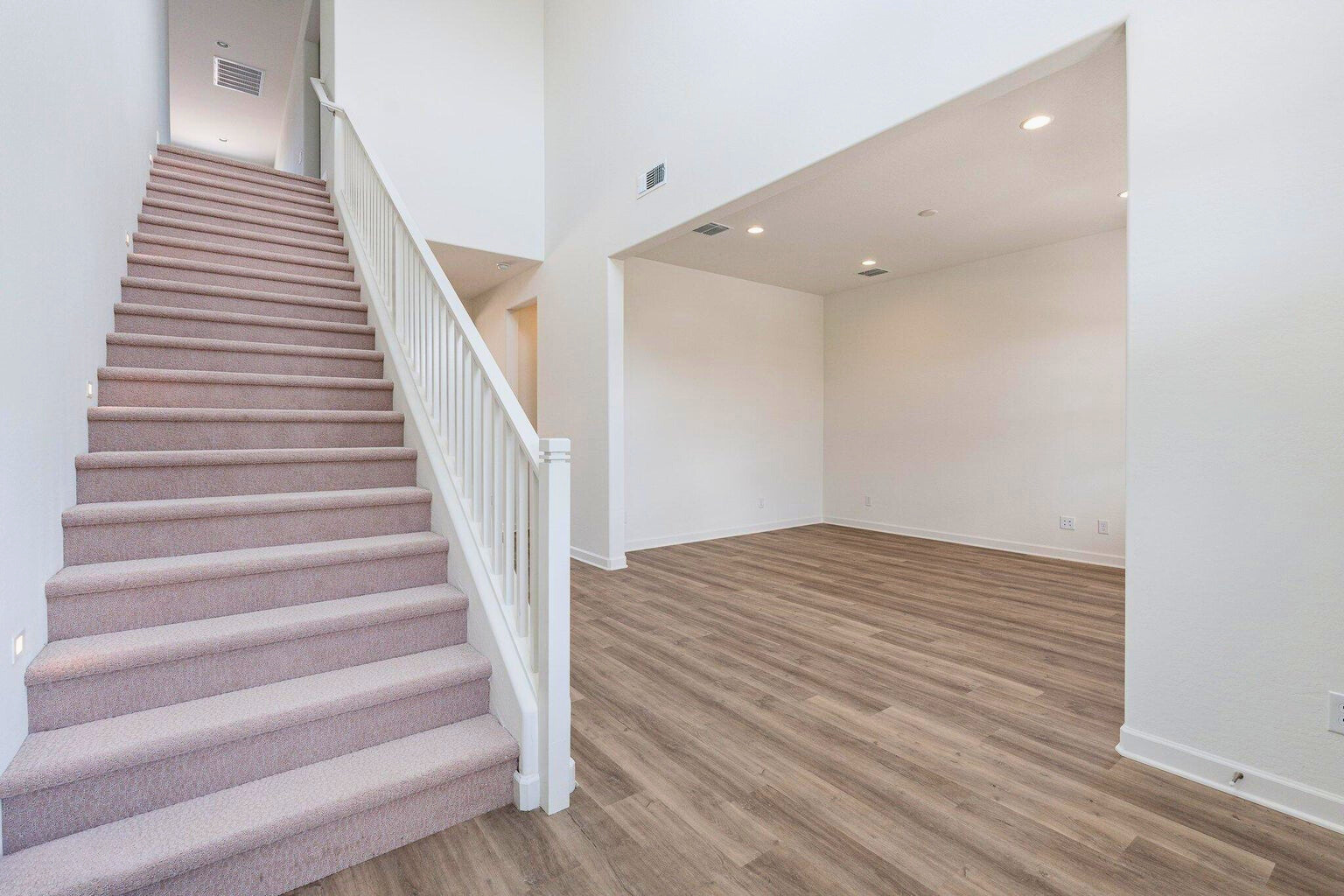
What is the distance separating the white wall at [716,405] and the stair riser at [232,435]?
10.0ft

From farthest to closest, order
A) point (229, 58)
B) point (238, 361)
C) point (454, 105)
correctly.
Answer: point (229, 58) < point (454, 105) < point (238, 361)

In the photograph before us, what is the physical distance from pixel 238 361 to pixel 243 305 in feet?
1.83

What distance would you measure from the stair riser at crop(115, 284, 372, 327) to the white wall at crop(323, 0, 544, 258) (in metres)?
1.84

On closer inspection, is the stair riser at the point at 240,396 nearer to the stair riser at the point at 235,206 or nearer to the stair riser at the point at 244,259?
the stair riser at the point at 244,259

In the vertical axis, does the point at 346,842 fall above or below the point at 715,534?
below

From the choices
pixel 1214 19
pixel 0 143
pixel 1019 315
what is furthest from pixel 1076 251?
pixel 0 143

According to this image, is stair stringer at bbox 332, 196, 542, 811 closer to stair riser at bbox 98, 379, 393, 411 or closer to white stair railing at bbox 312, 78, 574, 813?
white stair railing at bbox 312, 78, 574, 813

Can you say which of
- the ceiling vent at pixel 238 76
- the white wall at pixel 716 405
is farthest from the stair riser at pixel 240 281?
the ceiling vent at pixel 238 76

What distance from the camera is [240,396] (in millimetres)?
2756

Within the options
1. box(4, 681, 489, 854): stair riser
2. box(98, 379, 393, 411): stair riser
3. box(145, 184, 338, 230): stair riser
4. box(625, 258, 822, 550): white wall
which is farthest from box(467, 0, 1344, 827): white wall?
box(145, 184, 338, 230): stair riser

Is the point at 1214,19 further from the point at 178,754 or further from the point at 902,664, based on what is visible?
the point at 178,754

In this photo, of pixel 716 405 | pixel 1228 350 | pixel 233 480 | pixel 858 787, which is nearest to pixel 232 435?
pixel 233 480

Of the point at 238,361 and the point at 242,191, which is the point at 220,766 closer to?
the point at 238,361

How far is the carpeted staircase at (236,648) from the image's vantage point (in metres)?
1.42
